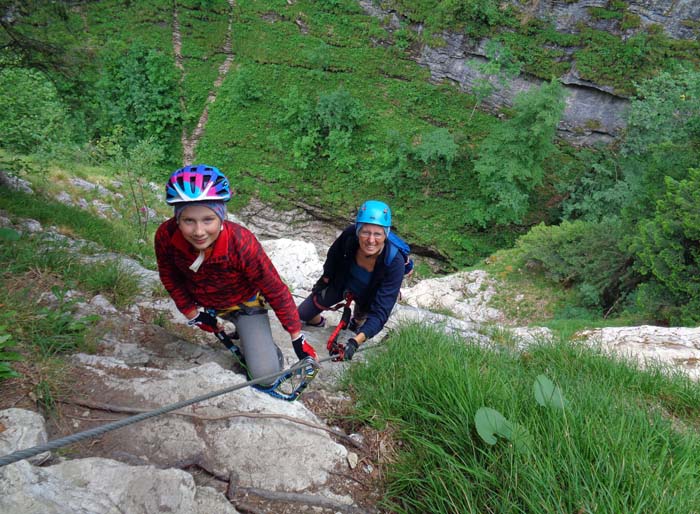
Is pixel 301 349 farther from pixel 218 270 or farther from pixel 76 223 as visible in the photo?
pixel 76 223

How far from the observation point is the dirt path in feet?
67.2

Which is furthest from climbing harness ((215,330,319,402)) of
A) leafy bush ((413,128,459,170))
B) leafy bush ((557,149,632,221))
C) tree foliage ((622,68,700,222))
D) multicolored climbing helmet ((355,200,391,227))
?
leafy bush ((413,128,459,170))

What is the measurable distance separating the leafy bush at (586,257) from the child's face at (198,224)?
10.8 meters

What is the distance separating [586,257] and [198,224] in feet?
38.9

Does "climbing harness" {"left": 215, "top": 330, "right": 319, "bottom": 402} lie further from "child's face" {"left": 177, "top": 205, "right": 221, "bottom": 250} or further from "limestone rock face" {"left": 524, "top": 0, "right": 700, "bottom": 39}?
"limestone rock face" {"left": 524, "top": 0, "right": 700, "bottom": 39}

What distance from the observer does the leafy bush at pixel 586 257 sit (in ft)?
35.3

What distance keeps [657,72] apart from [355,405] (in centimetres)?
2234

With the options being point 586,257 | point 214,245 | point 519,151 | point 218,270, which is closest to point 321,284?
point 218,270

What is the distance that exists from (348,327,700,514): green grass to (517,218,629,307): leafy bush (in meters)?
8.95

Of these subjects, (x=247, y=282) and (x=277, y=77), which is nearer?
(x=247, y=282)

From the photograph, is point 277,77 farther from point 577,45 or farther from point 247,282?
point 247,282

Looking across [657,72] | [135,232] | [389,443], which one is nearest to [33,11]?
[135,232]

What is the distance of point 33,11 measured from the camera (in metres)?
4.84

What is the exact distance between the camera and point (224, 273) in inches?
120
